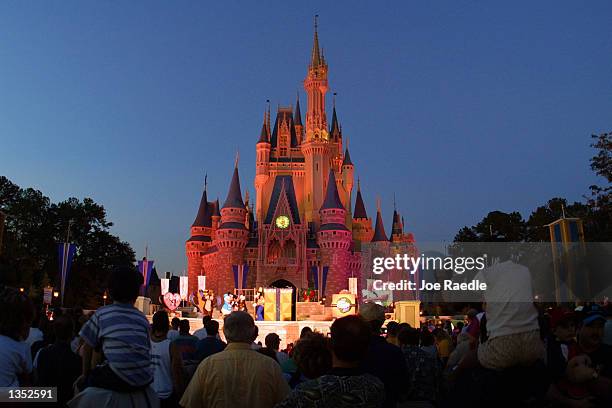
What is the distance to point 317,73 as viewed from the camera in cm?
7319

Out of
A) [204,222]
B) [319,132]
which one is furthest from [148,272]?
[319,132]

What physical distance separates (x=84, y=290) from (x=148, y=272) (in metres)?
22.7

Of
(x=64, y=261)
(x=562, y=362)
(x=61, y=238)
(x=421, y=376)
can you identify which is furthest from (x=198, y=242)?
(x=562, y=362)

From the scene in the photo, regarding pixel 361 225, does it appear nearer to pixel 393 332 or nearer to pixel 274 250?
pixel 274 250

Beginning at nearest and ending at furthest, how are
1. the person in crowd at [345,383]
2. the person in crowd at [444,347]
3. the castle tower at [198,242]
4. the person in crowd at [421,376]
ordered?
the person in crowd at [345,383] → the person in crowd at [421,376] → the person in crowd at [444,347] → the castle tower at [198,242]

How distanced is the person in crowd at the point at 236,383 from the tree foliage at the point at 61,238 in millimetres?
51042

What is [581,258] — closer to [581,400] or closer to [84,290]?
[581,400]

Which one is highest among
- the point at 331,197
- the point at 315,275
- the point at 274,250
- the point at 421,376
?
the point at 331,197

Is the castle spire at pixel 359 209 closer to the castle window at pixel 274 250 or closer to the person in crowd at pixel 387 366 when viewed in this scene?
the castle window at pixel 274 250

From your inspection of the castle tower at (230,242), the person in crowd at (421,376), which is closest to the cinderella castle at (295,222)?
the castle tower at (230,242)

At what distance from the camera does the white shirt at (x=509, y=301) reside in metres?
3.06

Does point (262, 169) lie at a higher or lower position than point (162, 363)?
higher

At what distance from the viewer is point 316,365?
4082 mm

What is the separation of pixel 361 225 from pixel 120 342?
234 feet
